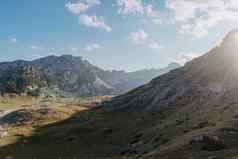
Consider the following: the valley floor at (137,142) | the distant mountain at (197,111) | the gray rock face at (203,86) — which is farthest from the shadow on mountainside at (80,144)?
the gray rock face at (203,86)

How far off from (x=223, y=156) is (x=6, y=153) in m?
57.8

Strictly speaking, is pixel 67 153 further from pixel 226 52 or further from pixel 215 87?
pixel 226 52

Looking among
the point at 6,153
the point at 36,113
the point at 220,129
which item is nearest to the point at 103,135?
the point at 6,153

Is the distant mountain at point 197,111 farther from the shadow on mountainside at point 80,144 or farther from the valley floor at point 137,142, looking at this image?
the shadow on mountainside at point 80,144

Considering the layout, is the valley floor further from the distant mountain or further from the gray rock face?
the gray rock face

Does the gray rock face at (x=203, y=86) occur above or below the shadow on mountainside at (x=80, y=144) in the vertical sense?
above

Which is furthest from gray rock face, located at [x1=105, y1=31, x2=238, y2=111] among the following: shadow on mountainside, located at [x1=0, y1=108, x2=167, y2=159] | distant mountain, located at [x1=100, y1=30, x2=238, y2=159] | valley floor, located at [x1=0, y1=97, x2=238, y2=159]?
shadow on mountainside, located at [x1=0, y1=108, x2=167, y2=159]

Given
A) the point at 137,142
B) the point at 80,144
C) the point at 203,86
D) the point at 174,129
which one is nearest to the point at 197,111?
the point at 174,129

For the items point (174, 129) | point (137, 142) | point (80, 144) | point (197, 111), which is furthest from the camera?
point (197, 111)

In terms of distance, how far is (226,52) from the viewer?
419 feet

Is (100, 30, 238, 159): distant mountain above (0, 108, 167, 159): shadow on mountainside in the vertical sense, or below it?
above

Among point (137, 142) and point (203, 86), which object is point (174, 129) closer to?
point (137, 142)

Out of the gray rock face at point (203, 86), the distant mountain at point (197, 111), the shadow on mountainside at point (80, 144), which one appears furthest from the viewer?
the gray rock face at point (203, 86)

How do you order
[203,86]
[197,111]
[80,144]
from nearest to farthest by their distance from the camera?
[80,144] < [197,111] < [203,86]
